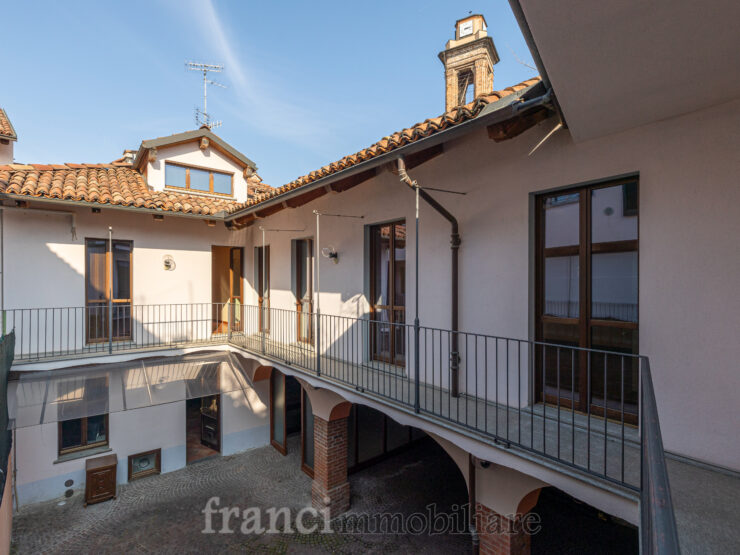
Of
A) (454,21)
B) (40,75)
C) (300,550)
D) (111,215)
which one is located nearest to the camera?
(300,550)

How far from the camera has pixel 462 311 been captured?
16.1ft

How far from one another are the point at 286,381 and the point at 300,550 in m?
4.47

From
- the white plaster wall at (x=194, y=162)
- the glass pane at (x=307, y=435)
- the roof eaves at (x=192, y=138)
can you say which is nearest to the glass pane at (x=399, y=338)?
the glass pane at (x=307, y=435)

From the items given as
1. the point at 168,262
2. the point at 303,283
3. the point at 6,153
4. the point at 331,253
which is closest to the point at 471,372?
the point at 331,253

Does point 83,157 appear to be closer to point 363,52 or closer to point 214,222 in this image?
point 214,222

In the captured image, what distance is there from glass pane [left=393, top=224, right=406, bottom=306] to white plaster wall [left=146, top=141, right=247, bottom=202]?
7333mm

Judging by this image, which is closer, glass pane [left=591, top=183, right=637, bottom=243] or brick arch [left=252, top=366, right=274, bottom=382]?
glass pane [left=591, top=183, right=637, bottom=243]

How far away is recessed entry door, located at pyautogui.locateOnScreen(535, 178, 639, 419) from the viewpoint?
3.67 metres

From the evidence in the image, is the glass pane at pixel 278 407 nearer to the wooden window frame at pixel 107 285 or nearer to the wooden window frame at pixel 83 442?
the wooden window frame at pixel 107 285

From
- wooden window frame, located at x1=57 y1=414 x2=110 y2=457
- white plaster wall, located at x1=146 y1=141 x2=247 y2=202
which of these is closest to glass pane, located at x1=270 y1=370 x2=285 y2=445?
wooden window frame, located at x1=57 y1=414 x2=110 y2=457

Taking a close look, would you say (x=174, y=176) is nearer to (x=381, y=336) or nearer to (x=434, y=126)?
(x=381, y=336)

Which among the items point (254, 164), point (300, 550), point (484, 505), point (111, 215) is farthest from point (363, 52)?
point (300, 550)

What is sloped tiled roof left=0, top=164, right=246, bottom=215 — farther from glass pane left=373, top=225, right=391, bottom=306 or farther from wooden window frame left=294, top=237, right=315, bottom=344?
glass pane left=373, top=225, right=391, bottom=306

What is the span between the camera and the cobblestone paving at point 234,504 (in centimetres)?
632
